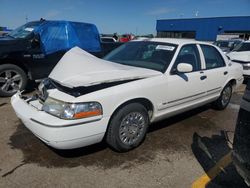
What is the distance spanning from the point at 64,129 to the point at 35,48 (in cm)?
441

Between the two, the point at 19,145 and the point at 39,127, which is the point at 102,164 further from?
the point at 19,145

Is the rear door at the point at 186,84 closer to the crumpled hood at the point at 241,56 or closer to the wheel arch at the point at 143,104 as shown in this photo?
the wheel arch at the point at 143,104

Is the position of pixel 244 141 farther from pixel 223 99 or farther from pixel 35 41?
pixel 35 41

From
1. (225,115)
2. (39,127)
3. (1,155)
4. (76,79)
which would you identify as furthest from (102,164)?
(225,115)

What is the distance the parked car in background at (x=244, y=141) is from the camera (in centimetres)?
238

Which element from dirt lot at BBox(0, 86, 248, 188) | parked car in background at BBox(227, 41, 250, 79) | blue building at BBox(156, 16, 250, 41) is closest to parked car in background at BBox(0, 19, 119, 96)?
dirt lot at BBox(0, 86, 248, 188)

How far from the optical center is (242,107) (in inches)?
98.3

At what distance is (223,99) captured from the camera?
610cm

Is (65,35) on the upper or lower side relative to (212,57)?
upper

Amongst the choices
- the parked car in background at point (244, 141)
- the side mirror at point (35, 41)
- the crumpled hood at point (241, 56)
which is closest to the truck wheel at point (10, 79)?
the side mirror at point (35, 41)

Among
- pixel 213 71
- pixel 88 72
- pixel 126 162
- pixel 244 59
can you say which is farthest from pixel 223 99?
pixel 244 59

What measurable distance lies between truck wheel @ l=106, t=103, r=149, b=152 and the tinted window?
4.08 feet

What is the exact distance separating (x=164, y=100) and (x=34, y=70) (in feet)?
13.3

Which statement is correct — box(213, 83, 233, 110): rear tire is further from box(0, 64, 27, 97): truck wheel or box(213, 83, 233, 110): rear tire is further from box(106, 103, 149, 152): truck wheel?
box(0, 64, 27, 97): truck wheel
